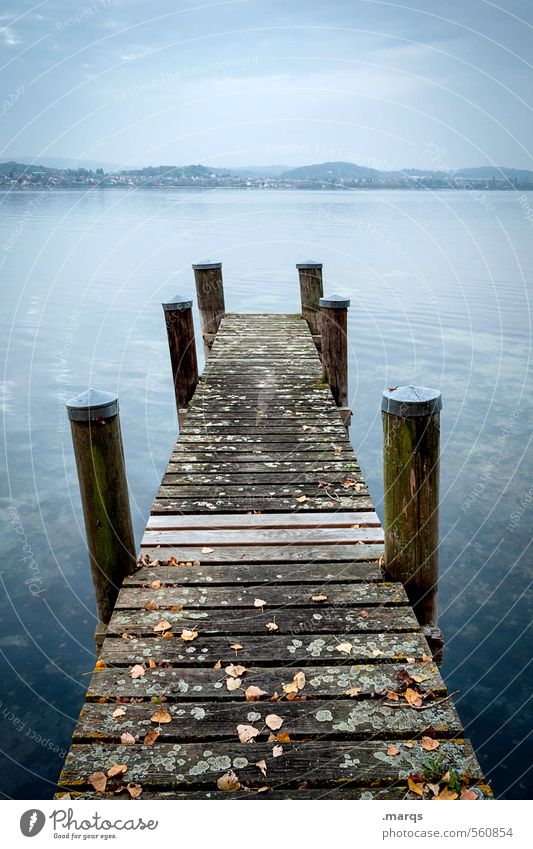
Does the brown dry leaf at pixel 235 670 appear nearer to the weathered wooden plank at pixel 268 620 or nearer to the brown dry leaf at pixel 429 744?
the weathered wooden plank at pixel 268 620

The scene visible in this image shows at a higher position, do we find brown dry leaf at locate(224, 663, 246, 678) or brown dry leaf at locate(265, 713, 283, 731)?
brown dry leaf at locate(224, 663, 246, 678)

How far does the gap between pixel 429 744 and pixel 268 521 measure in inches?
96.6

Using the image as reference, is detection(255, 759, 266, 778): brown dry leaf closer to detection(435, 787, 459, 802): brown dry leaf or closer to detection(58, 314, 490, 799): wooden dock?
detection(58, 314, 490, 799): wooden dock

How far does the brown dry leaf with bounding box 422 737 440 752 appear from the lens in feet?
9.68

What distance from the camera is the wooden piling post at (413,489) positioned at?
147 inches

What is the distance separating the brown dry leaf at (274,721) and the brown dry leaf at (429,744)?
0.71 m

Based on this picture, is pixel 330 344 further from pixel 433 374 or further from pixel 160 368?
pixel 160 368

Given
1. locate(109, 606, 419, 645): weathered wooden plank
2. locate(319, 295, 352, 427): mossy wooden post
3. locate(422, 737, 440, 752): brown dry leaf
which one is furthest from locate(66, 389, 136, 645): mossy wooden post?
locate(319, 295, 352, 427): mossy wooden post

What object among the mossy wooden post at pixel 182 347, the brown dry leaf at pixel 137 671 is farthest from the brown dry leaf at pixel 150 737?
the mossy wooden post at pixel 182 347

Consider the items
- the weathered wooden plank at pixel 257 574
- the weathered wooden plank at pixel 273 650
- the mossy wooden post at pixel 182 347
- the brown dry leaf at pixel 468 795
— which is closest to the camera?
the brown dry leaf at pixel 468 795

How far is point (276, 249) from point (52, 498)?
40.0 meters

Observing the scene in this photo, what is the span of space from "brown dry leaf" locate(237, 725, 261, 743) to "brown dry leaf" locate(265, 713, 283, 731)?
0.21 ft

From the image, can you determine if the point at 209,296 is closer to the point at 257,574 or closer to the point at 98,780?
the point at 257,574

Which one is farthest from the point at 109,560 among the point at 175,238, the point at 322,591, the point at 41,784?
the point at 175,238
